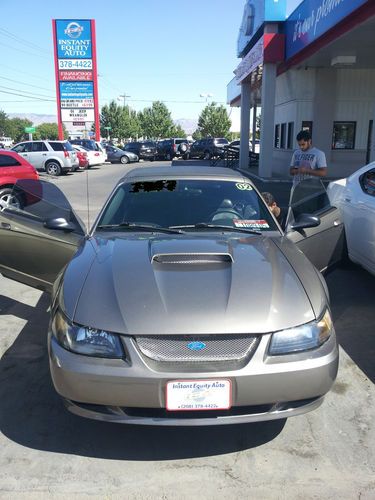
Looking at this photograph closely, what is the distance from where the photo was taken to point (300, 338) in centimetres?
248

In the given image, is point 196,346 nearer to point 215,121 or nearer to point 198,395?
point 198,395

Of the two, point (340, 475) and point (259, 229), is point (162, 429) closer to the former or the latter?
point (340, 475)

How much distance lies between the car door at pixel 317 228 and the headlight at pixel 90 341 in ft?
6.41

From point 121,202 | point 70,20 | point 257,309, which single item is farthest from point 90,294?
point 70,20

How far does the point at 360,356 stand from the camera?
391 cm

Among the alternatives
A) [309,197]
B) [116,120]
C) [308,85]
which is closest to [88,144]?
[308,85]

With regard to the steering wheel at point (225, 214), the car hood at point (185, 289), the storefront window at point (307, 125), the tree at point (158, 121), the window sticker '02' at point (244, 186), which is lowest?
the car hood at point (185, 289)

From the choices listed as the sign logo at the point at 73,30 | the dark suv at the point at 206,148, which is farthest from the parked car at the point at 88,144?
the dark suv at the point at 206,148

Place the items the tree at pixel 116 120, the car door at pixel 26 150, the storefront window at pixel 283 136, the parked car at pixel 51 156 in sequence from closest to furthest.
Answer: the storefront window at pixel 283 136 < the parked car at pixel 51 156 < the car door at pixel 26 150 < the tree at pixel 116 120

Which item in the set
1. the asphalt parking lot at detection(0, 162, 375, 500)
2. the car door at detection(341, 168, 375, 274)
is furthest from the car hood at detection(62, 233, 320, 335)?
the car door at detection(341, 168, 375, 274)

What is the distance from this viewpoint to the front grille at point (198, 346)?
7.79 feet

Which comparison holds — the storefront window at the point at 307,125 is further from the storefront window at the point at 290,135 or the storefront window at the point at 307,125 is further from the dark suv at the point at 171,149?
the dark suv at the point at 171,149

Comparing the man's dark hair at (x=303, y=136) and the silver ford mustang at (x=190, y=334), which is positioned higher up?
the man's dark hair at (x=303, y=136)

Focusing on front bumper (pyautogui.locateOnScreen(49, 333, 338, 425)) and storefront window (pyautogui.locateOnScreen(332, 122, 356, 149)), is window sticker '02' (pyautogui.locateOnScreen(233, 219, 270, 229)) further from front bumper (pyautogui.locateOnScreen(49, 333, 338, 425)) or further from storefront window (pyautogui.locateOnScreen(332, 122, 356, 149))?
storefront window (pyautogui.locateOnScreen(332, 122, 356, 149))
